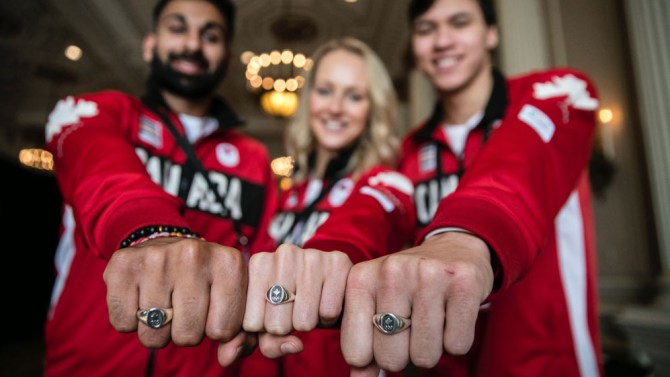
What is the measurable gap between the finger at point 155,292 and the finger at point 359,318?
8.6 inches

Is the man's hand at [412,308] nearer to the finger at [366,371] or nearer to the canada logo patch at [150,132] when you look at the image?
the finger at [366,371]

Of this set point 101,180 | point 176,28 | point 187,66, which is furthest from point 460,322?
point 176,28

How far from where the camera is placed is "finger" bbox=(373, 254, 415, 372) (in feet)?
1.42

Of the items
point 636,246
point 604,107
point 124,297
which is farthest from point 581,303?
point 604,107

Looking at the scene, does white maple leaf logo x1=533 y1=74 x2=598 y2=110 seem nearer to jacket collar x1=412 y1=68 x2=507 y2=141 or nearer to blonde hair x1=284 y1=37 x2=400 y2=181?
jacket collar x1=412 y1=68 x2=507 y2=141

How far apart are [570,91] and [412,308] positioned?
2.67 ft

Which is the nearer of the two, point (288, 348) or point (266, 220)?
point (288, 348)

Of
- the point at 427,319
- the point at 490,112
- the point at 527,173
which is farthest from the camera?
the point at 490,112

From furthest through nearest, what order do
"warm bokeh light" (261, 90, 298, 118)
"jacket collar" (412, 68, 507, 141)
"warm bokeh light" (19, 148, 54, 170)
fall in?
"warm bokeh light" (19, 148, 54, 170)
"warm bokeh light" (261, 90, 298, 118)
"jacket collar" (412, 68, 507, 141)

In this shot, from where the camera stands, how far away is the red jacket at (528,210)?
0.58m

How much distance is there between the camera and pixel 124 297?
0.47 metres

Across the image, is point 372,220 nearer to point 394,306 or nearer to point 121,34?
point 394,306

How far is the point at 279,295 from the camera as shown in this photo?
0.47 metres

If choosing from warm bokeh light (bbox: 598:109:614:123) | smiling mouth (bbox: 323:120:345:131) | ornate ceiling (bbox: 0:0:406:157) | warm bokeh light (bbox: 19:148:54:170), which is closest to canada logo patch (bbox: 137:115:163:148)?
smiling mouth (bbox: 323:120:345:131)
